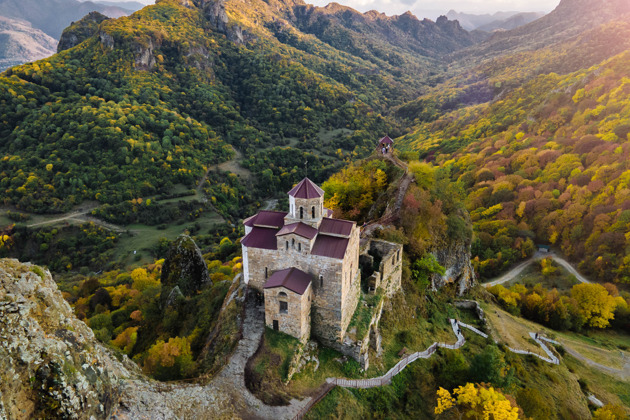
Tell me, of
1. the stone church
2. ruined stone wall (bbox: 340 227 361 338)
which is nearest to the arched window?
the stone church

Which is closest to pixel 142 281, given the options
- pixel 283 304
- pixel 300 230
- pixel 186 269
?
pixel 186 269

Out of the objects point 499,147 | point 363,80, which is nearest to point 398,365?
point 499,147

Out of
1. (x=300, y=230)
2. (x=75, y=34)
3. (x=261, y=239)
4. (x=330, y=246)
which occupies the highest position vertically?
(x=75, y=34)

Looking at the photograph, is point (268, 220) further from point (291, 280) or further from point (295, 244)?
point (291, 280)

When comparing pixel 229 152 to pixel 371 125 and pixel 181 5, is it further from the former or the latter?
pixel 181 5

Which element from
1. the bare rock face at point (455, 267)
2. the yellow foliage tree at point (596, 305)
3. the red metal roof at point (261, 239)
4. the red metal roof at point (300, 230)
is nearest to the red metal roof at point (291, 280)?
the red metal roof at point (261, 239)

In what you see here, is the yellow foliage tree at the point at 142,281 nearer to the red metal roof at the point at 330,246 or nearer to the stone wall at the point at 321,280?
the stone wall at the point at 321,280

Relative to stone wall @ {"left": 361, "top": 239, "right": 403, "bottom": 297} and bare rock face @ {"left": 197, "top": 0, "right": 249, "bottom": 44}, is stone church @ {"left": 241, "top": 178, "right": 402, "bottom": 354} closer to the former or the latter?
stone wall @ {"left": 361, "top": 239, "right": 403, "bottom": 297}
